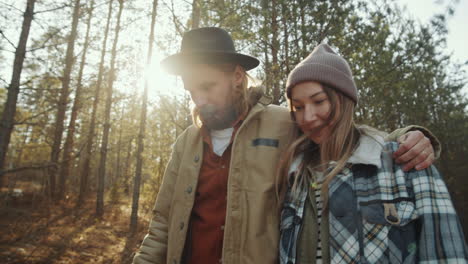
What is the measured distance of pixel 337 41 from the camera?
4.27 m

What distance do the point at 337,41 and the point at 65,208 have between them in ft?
40.2

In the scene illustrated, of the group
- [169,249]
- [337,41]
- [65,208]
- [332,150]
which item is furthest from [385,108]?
[65,208]

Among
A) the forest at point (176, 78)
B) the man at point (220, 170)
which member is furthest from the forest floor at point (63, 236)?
the man at point (220, 170)

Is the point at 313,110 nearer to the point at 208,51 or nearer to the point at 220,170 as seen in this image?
the point at 220,170

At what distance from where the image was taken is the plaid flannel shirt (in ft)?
3.92

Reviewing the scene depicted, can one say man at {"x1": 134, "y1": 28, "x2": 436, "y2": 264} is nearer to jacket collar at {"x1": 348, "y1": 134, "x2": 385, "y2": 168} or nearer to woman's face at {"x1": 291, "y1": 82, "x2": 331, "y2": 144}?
woman's face at {"x1": 291, "y1": 82, "x2": 331, "y2": 144}

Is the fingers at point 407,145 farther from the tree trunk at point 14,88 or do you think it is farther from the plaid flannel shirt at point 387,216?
the tree trunk at point 14,88

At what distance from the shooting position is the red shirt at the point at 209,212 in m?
1.80

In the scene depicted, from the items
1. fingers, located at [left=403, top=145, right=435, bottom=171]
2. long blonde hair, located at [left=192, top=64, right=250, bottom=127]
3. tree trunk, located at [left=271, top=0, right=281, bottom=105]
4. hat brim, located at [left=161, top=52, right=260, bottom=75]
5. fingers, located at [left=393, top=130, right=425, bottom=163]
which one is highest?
tree trunk, located at [left=271, top=0, right=281, bottom=105]

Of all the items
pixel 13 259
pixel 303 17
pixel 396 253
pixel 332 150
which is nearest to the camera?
pixel 396 253

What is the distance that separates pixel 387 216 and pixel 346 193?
207mm

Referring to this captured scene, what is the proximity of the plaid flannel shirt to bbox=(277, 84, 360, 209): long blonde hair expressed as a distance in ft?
0.36

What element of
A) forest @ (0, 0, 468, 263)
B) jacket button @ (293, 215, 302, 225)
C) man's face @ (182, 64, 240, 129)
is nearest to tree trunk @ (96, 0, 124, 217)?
forest @ (0, 0, 468, 263)

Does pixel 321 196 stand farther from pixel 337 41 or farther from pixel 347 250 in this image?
pixel 337 41
